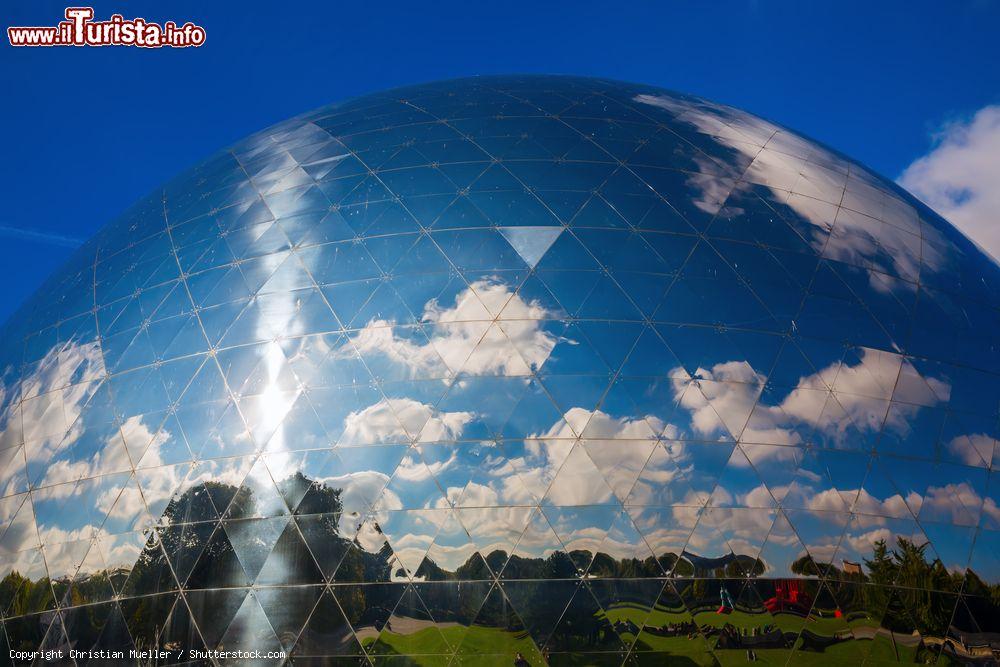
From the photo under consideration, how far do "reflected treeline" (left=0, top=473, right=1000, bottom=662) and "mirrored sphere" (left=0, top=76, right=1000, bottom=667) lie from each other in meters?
0.04

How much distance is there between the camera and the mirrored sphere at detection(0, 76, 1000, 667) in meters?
9.59

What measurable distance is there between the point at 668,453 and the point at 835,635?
302 cm

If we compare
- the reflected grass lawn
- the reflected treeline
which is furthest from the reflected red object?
the reflected grass lawn

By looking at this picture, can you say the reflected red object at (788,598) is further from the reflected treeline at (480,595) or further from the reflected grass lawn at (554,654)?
the reflected grass lawn at (554,654)

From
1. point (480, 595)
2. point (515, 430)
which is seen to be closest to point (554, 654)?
point (480, 595)

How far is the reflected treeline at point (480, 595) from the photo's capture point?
31.0ft

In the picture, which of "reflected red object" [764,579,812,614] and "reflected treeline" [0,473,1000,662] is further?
"reflected red object" [764,579,812,614]

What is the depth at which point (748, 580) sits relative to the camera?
9617 mm

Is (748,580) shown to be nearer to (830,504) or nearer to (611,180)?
(830,504)

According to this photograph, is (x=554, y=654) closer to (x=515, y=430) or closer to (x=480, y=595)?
(x=480, y=595)

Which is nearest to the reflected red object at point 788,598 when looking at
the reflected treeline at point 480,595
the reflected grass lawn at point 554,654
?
the reflected treeline at point 480,595

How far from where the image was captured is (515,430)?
10000 mm

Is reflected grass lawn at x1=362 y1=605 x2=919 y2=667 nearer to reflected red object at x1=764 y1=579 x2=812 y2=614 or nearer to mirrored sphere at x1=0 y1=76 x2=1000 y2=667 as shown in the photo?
mirrored sphere at x1=0 y1=76 x2=1000 y2=667

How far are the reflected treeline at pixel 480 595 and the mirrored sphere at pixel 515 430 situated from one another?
38 mm
